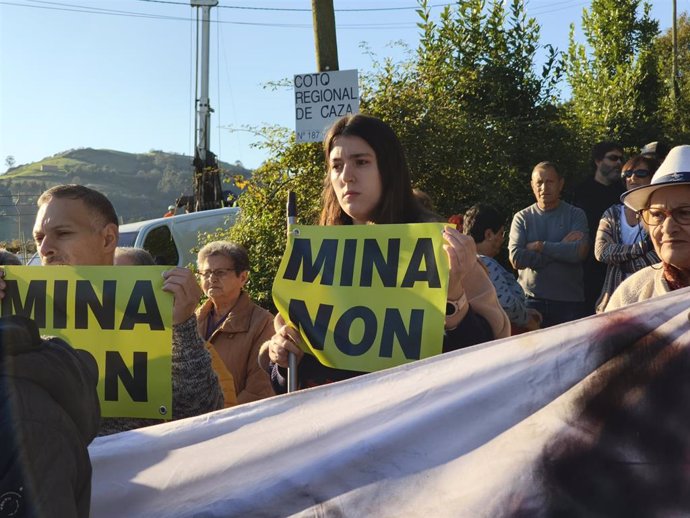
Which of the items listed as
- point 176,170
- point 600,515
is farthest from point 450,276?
point 176,170

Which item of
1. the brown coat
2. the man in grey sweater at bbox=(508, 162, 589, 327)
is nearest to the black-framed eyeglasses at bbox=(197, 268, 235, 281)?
the brown coat

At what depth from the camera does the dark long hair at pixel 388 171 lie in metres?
3.15

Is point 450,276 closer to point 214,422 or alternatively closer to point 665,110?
point 214,422

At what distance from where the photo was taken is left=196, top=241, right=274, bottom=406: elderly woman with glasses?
4559 millimetres

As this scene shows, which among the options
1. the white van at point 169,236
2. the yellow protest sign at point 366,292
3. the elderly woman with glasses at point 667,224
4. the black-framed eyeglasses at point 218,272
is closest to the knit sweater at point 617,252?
the black-framed eyeglasses at point 218,272

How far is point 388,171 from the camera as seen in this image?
3.18 m

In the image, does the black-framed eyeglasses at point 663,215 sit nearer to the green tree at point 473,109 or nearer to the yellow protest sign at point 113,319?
the yellow protest sign at point 113,319

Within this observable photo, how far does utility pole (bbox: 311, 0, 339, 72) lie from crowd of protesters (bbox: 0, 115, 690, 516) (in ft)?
8.93

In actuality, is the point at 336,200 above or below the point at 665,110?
below

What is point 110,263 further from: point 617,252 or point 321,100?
point 321,100

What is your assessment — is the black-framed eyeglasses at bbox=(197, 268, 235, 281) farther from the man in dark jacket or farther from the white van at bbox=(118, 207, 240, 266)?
the white van at bbox=(118, 207, 240, 266)

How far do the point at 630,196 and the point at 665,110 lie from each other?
49.8 ft

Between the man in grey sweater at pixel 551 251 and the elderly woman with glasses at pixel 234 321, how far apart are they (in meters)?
2.83

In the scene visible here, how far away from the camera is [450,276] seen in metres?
2.78
